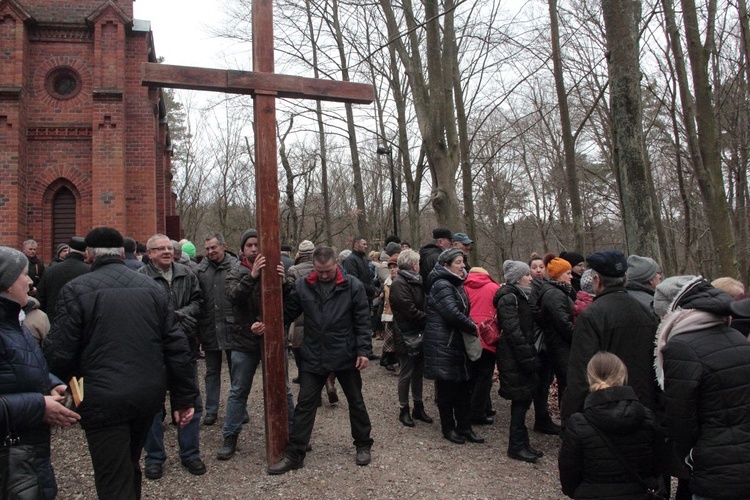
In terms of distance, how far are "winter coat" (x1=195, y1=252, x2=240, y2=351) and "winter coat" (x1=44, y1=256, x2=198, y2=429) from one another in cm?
249

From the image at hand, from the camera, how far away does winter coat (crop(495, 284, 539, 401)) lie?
5414mm

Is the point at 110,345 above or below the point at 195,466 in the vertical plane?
above

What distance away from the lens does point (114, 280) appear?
3504 mm

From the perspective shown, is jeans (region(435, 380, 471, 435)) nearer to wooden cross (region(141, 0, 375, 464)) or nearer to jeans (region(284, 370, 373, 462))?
jeans (region(284, 370, 373, 462))

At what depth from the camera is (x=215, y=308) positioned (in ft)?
20.5

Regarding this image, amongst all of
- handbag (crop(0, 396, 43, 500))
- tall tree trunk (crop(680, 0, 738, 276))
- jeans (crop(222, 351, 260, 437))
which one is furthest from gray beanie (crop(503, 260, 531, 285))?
tall tree trunk (crop(680, 0, 738, 276))

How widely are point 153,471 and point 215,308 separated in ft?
6.22

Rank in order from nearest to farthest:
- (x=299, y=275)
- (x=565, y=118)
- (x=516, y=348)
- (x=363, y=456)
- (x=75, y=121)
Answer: (x=363, y=456)
(x=516, y=348)
(x=299, y=275)
(x=565, y=118)
(x=75, y=121)

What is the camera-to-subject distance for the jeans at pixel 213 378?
6.23 m

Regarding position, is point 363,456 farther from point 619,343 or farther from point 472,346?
point 619,343

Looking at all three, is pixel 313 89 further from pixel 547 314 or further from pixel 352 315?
pixel 547 314

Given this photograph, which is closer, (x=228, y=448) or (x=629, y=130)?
(x=228, y=448)

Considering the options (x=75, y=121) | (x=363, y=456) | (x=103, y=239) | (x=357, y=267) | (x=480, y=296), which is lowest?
(x=363, y=456)

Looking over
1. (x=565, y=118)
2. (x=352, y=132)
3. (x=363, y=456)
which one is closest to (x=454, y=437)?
(x=363, y=456)
